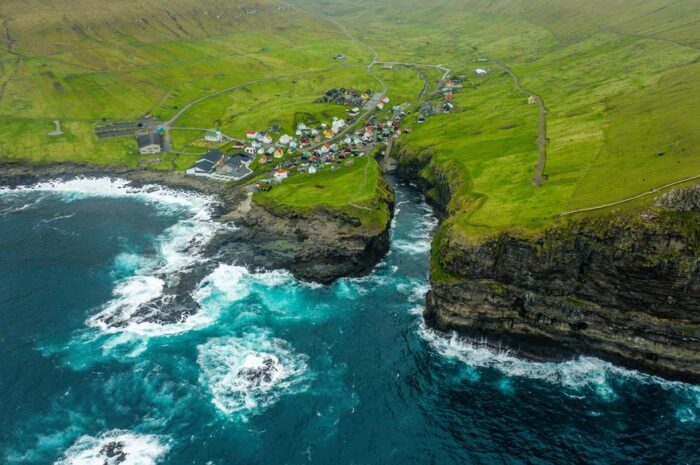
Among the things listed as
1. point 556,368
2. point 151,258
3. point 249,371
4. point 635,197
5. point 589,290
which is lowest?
point 249,371

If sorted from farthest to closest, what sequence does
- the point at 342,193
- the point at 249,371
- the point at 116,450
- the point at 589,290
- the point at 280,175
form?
the point at 280,175 → the point at 342,193 → the point at 589,290 → the point at 249,371 → the point at 116,450

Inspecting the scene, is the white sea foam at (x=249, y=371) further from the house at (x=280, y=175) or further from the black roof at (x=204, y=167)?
the black roof at (x=204, y=167)

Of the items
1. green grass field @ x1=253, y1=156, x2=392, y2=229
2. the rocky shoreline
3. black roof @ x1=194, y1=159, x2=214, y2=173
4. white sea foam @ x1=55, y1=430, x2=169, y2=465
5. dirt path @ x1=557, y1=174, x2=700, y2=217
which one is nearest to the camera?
white sea foam @ x1=55, y1=430, x2=169, y2=465

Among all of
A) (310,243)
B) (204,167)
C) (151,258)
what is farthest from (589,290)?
(204,167)

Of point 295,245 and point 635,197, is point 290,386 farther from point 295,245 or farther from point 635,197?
point 635,197

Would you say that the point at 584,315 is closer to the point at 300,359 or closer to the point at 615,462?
the point at 615,462

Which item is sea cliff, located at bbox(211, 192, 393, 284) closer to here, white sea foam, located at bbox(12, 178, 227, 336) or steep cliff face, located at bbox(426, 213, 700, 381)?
white sea foam, located at bbox(12, 178, 227, 336)

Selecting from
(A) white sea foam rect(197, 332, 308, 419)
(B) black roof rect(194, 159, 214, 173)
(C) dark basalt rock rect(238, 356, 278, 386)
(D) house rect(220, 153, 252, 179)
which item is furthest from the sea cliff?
(B) black roof rect(194, 159, 214, 173)

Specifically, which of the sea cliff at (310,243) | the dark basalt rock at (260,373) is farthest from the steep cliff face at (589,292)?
the dark basalt rock at (260,373)
